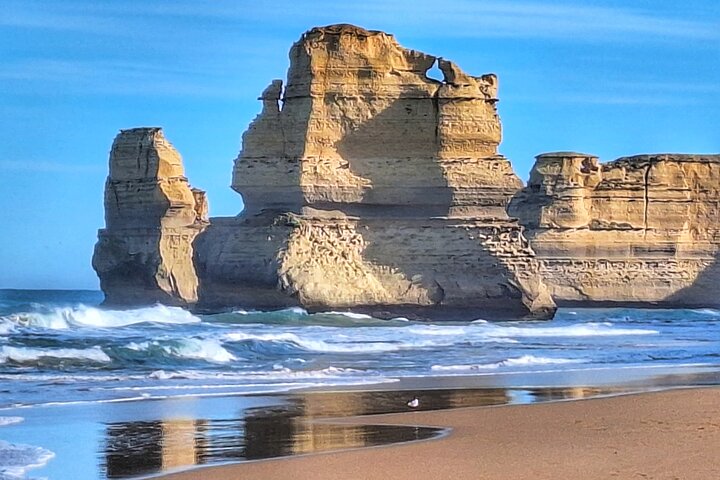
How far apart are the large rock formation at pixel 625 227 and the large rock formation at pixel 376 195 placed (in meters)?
17.7

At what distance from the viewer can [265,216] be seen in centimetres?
3941

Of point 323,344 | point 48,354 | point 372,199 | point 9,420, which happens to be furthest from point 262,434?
point 372,199

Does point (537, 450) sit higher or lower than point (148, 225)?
lower

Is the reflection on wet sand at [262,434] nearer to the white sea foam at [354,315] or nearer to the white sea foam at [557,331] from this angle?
the white sea foam at [557,331]

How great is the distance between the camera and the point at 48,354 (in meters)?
21.1

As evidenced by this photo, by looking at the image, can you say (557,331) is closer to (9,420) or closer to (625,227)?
(9,420)

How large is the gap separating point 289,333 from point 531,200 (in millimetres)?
30560

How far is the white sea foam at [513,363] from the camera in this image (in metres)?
21.1

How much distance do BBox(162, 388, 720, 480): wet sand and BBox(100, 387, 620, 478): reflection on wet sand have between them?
428mm

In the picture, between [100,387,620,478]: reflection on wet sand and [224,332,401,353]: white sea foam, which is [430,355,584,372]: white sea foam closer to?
[224,332,401,353]: white sea foam

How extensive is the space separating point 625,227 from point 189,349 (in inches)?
1531

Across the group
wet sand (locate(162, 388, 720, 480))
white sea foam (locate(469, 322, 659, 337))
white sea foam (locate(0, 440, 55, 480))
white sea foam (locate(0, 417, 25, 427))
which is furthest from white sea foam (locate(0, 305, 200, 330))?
white sea foam (locate(0, 440, 55, 480))

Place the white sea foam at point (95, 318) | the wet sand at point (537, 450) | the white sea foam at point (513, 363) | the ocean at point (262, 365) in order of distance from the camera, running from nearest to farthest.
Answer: the wet sand at point (537, 450)
the ocean at point (262, 365)
the white sea foam at point (513, 363)
the white sea foam at point (95, 318)

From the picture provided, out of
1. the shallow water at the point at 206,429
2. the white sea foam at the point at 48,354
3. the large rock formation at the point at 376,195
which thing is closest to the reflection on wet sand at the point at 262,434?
the shallow water at the point at 206,429
